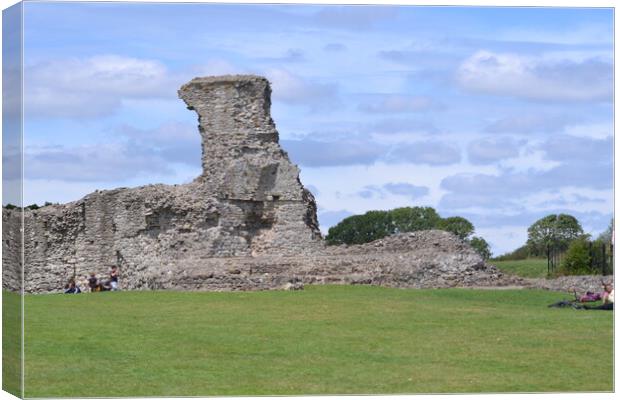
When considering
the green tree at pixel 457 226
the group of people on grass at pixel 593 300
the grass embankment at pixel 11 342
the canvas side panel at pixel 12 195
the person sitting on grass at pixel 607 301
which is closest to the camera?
the canvas side panel at pixel 12 195

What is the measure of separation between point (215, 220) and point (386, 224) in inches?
1019

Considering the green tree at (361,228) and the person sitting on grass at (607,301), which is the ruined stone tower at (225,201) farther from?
the green tree at (361,228)

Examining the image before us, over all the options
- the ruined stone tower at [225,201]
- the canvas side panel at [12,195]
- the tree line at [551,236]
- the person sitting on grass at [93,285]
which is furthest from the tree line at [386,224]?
the canvas side panel at [12,195]

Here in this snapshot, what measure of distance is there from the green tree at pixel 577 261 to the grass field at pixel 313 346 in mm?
8897

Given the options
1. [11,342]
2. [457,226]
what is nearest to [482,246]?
[457,226]

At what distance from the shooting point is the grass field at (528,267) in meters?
41.7

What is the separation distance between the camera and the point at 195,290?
2975 centimetres

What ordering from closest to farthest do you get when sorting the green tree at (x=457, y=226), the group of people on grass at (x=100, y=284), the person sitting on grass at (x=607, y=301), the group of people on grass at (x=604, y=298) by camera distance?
the person sitting on grass at (x=607, y=301) → the group of people on grass at (x=604, y=298) → the group of people on grass at (x=100, y=284) → the green tree at (x=457, y=226)

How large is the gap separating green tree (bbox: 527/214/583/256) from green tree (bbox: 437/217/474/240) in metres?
7.97

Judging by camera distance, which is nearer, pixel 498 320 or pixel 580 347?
pixel 580 347

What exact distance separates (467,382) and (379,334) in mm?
4678

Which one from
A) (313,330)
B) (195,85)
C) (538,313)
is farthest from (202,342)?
(195,85)

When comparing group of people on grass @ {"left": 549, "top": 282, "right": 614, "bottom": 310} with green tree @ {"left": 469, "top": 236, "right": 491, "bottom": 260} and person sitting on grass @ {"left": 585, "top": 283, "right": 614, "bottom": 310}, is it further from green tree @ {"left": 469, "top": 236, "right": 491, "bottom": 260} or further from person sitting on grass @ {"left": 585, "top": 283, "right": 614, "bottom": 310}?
green tree @ {"left": 469, "top": 236, "right": 491, "bottom": 260}

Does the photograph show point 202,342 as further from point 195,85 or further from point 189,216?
point 195,85
